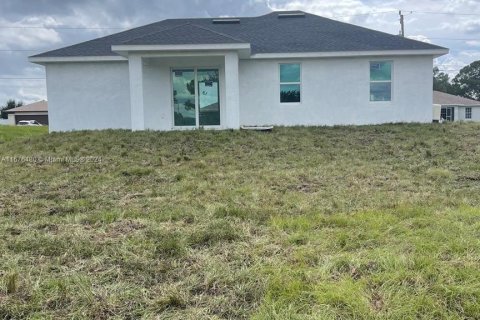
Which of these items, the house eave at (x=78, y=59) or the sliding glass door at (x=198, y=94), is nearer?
the house eave at (x=78, y=59)

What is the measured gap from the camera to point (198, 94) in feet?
47.0

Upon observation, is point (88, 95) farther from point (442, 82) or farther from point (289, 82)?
point (442, 82)

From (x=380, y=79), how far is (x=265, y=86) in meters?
4.23

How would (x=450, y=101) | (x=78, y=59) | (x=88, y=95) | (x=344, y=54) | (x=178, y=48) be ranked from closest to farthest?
(x=178, y=48), (x=344, y=54), (x=78, y=59), (x=88, y=95), (x=450, y=101)

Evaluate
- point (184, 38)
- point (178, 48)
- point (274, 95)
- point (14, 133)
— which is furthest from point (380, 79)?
point (14, 133)

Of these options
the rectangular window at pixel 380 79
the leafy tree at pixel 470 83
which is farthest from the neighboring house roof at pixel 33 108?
the leafy tree at pixel 470 83

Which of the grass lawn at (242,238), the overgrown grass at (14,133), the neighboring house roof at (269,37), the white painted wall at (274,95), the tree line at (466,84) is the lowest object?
the grass lawn at (242,238)

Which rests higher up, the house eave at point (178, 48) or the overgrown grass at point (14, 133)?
the house eave at point (178, 48)

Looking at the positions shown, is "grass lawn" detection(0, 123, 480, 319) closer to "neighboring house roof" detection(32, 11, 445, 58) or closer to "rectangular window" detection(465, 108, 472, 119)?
"neighboring house roof" detection(32, 11, 445, 58)

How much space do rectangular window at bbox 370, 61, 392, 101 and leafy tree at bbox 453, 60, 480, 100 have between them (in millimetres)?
59603

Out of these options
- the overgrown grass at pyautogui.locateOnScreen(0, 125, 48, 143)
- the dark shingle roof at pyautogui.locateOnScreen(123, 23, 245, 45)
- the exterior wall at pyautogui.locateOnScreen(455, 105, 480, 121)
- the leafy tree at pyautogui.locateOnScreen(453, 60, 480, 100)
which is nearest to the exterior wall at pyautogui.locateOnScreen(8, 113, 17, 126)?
the overgrown grass at pyautogui.locateOnScreen(0, 125, 48, 143)

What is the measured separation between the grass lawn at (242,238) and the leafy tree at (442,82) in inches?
2499

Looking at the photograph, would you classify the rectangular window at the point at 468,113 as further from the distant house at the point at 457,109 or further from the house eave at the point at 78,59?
the house eave at the point at 78,59

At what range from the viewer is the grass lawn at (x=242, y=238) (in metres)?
2.85
